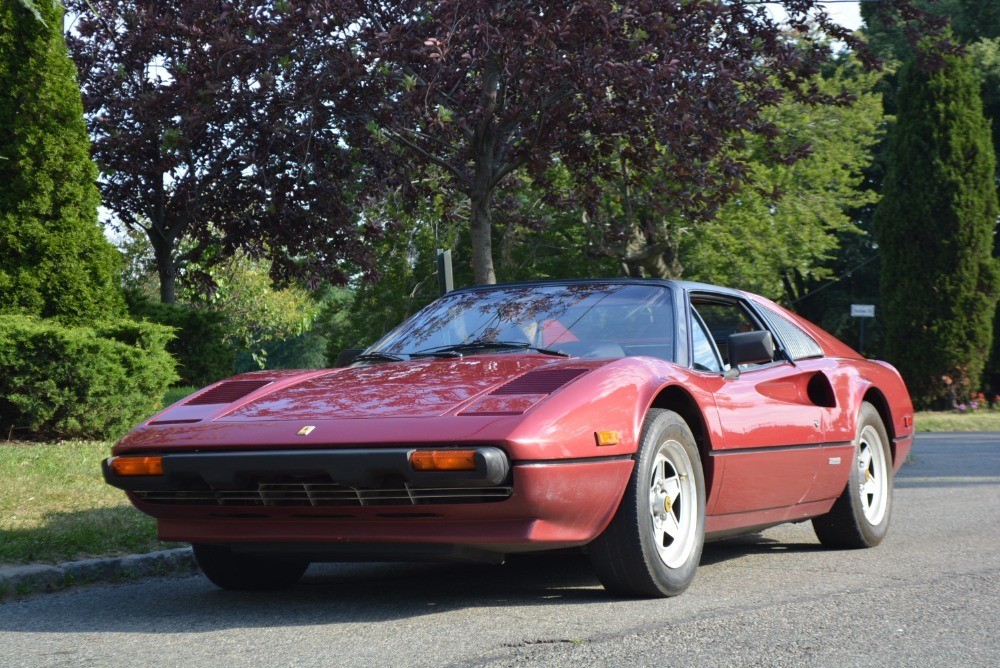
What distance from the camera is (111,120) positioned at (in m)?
15.1

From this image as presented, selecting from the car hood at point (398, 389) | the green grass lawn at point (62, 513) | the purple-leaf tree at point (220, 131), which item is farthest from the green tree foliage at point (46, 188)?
the car hood at point (398, 389)

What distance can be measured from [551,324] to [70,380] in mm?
6311

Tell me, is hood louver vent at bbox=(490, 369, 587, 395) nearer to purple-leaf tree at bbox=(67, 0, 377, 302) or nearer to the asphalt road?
the asphalt road

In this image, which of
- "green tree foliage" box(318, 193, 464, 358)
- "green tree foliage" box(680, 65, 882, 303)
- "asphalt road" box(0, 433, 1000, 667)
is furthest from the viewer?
"green tree foliage" box(318, 193, 464, 358)

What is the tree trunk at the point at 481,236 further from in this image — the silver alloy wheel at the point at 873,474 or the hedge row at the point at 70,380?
the silver alloy wheel at the point at 873,474

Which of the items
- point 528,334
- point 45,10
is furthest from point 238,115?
point 528,334

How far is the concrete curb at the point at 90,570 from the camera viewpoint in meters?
5.22

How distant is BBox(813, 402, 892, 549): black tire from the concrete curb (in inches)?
129

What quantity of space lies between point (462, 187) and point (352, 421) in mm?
8373

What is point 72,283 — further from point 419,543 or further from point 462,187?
point 419,543

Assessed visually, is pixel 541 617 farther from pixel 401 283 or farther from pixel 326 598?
pixel 401 283

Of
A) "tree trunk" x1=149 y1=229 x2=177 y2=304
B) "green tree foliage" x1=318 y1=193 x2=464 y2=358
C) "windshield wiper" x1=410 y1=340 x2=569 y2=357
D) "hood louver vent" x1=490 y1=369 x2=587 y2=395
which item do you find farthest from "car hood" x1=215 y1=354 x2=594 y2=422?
"green tree foliage" x1=318 y1=193 x2=464 y2=358

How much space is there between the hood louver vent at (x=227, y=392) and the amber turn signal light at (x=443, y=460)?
1.07 meters

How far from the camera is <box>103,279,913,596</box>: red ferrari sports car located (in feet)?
13.6
